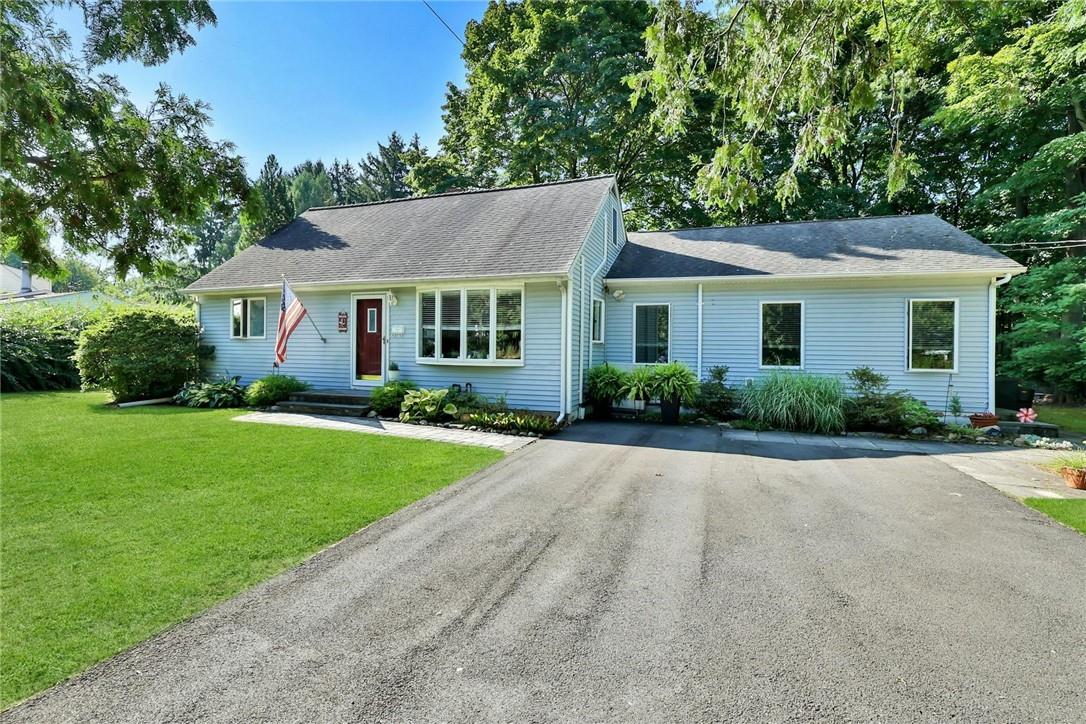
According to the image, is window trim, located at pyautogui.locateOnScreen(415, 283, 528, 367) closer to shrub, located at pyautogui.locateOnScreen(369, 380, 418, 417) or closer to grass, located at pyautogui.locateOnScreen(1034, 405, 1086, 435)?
shrub, located at pyautogui.locateOnScreen(369, 380, 418, 417)

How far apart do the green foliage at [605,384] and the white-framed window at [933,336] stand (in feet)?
19.4

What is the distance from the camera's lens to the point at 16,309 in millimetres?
15836

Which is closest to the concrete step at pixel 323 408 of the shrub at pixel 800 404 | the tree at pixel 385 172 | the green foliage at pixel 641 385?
the green foliage at pixel 641 385

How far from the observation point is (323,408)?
1054 cm

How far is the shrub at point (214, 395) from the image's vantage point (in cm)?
1130

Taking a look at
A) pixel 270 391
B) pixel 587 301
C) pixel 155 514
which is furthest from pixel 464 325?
pixel 155 514

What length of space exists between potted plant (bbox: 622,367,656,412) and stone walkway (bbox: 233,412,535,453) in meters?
2.69

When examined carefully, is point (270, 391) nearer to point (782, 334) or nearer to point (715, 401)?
point (715, 401)

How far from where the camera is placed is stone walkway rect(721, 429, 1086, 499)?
555cm

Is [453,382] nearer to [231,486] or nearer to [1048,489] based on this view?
[231,486]

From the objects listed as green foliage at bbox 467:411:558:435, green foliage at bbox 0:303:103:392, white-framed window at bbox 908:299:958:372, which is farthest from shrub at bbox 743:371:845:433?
green foliage at bbox 0:303:103:392

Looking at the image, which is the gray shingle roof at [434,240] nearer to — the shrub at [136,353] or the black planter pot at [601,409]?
the shrub at [136,353]

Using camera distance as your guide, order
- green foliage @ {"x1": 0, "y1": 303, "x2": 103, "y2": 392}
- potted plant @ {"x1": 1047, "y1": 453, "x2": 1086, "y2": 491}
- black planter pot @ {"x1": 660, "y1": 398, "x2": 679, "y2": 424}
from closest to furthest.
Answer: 1. potted plant @ {"x1": 1047, "y1": 453, "x2": 1086, "y2": 491}
2. black planter pot @ {"x1": 660, "y1": 398, "x2": 679, "y2": 424}
3. green foliage @ {"x1": 0, "y1": 303, "x2": 103, "y2": 392}

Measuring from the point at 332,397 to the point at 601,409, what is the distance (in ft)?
19.6
